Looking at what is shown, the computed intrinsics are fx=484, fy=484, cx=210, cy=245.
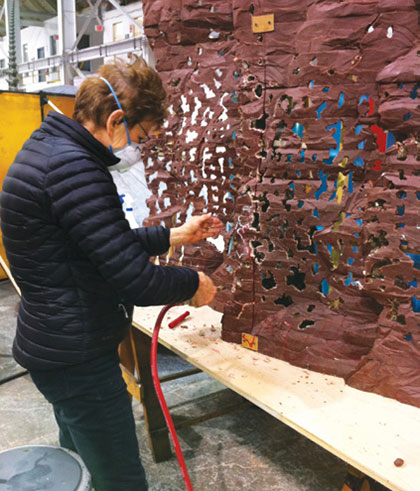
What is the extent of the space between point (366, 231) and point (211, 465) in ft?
5.23

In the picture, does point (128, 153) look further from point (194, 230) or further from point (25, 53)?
point (25, 53)

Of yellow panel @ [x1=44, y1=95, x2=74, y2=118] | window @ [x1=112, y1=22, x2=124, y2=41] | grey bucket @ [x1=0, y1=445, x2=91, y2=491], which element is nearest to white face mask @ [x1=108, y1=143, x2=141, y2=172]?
grey bucket @ [x1=0, y1=445, x2=91, y2=491]

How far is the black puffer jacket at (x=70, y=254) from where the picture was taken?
1.34 m

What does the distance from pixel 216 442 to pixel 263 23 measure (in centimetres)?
222

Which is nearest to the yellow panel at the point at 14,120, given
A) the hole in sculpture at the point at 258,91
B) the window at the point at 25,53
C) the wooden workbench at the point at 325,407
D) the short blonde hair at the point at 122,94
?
the wooden workbench at the point at 325,407

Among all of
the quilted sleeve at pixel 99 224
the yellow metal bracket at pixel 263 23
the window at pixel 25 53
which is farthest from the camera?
the window at pixel 25 53

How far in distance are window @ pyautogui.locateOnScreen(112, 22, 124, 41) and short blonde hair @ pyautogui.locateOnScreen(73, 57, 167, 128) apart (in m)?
8.77

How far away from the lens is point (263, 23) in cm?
201

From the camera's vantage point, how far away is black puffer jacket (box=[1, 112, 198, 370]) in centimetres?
134

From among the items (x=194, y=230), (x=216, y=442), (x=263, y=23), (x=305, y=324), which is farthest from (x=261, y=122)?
(x=216, y=442)

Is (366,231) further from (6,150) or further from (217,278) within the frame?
(6,150)

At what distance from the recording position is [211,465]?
2.61 meters

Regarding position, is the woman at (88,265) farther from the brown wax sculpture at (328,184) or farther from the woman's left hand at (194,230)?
the brown wax sculpture at (328,184)

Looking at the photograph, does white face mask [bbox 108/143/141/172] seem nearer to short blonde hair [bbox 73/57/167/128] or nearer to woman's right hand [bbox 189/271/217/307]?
short blonde hair [bbox 73/57/167/128]
